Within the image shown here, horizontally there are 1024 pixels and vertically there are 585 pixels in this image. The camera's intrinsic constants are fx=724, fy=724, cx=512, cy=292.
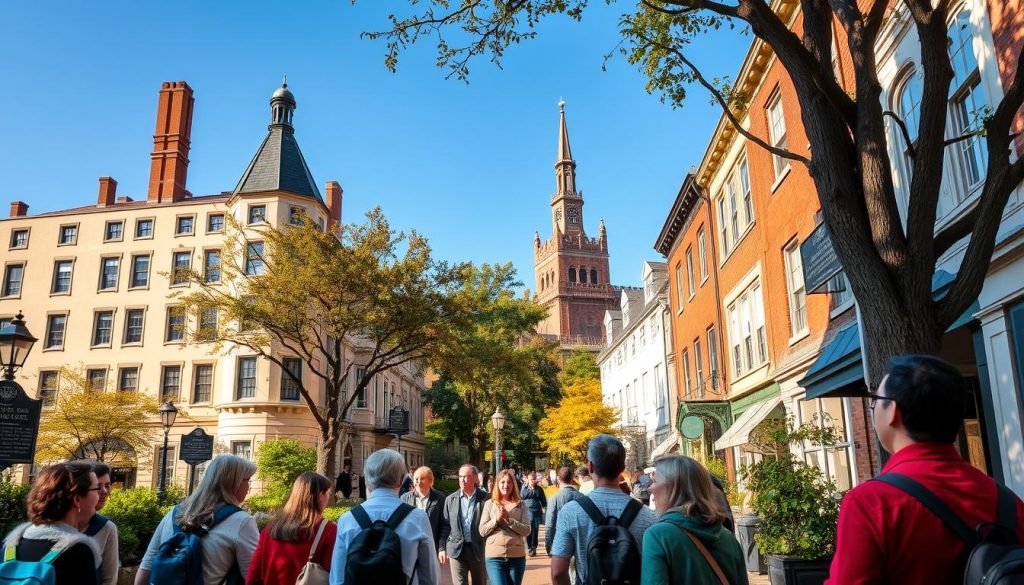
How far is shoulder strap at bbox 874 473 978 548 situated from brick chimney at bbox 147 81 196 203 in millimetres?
46223

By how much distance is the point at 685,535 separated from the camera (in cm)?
356

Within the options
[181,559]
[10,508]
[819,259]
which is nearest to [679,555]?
[181,559]

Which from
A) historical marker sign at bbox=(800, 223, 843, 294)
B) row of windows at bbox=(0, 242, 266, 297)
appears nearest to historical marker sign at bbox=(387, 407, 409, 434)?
row of windows at bbox=(0, 242, 266, 297)

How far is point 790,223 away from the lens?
16000 millimetres

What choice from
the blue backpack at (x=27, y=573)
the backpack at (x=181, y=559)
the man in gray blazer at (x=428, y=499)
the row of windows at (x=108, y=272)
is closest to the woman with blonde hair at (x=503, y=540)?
the man in gray blazer at (x=428, y=499)

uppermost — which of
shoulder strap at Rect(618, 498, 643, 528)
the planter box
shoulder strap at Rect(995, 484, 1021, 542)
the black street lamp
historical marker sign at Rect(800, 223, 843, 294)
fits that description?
historical marker sign at Rect(800, 223, 843, 294)

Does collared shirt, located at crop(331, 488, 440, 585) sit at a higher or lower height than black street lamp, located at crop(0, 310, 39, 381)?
lower

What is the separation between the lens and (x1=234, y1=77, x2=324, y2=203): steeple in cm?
3906

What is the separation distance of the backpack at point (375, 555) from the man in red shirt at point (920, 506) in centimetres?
264

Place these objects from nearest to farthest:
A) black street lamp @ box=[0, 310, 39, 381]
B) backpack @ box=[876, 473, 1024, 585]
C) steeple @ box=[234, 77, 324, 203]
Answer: backpack @ box=[876, 473, 1024, 585], black street lamp @ box=[0, 310, 39, 381], steeple @ box=[234, 77, 324, 203]

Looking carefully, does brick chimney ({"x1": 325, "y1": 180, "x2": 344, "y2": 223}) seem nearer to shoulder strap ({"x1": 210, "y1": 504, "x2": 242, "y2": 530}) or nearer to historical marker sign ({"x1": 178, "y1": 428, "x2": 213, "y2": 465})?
historical marker sign ({"x1": 178, "y1": 428, "x2": 213, "y2": 465})

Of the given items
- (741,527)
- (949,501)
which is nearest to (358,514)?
(949,501)

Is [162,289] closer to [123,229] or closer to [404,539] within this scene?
[123,229]

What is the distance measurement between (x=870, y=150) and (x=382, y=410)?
149 feet
